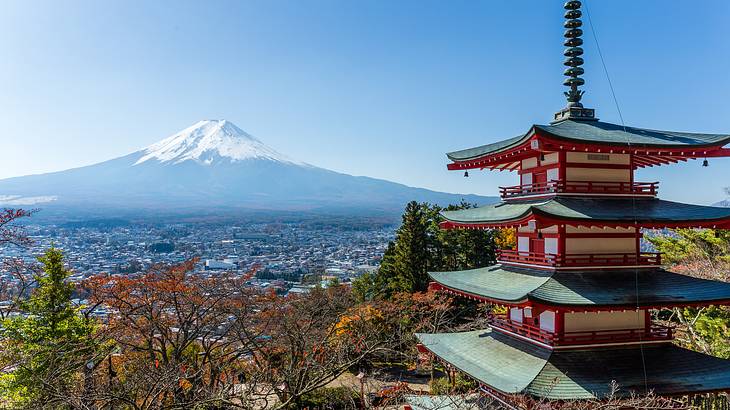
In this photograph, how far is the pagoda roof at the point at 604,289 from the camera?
27.0 feet

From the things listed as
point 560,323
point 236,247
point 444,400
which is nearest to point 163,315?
point 444,400

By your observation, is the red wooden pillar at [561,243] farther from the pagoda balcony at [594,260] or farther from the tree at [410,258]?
the tree at [410,258]

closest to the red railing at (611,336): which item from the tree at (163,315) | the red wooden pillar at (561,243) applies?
the red wooden pillar at (561,243)

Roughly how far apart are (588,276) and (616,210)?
128 cm

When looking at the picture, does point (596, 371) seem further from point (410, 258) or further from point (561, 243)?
point (410, 258)

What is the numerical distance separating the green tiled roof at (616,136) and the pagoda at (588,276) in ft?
0.09

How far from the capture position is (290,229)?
8656cm

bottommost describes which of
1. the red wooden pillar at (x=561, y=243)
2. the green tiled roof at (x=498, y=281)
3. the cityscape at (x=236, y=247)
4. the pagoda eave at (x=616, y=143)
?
the cityscape at (x=236, y=247)

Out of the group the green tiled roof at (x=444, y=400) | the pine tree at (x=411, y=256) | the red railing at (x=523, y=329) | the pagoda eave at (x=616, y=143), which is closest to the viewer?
the pagoda eave at (x=616, y=143)

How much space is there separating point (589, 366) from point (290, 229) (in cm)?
7996

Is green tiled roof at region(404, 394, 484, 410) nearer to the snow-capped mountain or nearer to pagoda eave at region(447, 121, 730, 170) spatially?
pagoda eave at region(447, 121, 730, 170)

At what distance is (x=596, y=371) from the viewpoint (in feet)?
27.2

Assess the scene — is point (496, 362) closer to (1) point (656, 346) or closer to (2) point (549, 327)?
(2) point (549, 327)

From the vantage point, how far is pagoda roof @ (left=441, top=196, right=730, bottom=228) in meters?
8.41
